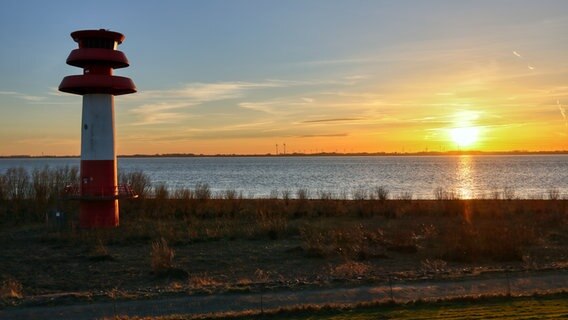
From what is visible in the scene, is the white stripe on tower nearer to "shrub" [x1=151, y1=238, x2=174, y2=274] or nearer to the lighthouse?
the lighthouse

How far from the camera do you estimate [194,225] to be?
94.1ft

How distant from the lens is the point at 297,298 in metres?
12.8

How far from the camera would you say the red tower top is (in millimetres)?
24859

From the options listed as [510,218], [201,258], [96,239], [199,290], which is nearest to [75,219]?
[96,239]

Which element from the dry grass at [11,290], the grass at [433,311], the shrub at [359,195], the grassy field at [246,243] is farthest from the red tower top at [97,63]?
the shrub at [359,195]

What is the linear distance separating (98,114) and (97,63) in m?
2.07

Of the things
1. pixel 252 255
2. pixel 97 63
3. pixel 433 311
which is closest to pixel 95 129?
pixel 97 63

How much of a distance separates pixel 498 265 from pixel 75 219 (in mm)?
20006

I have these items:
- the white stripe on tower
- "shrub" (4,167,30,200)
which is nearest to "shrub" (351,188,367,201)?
the white stripe on tower

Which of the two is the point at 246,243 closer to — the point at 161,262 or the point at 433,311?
the point at 161,262

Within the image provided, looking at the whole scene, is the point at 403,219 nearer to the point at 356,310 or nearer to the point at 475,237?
the point at 475,237

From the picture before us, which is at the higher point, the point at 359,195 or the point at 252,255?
the point at 359,195

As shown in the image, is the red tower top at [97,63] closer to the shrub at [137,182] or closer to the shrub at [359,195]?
the shrub at [137,182]

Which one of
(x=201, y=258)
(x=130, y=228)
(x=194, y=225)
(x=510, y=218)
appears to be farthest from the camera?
(x=510, y=218)
